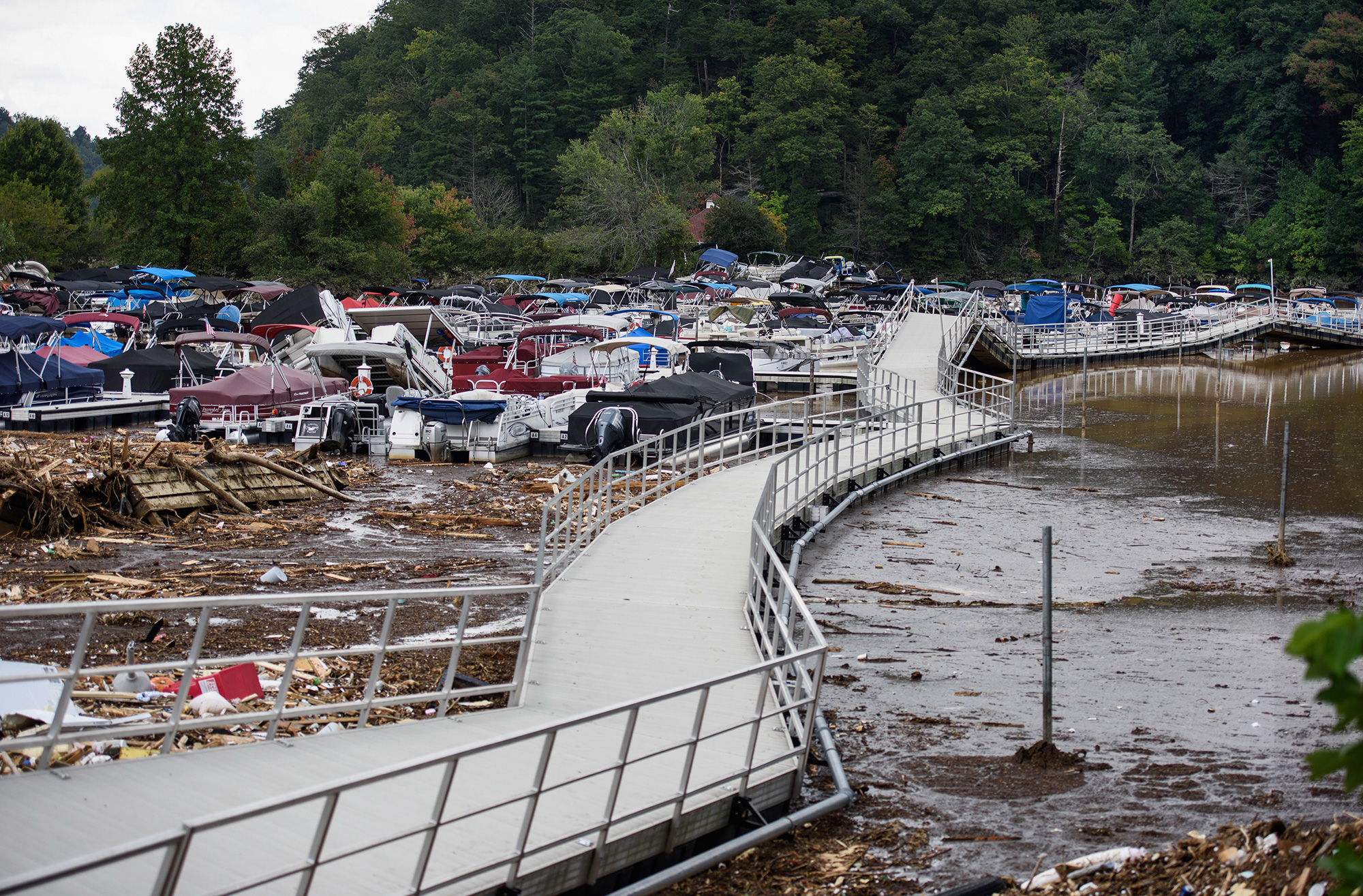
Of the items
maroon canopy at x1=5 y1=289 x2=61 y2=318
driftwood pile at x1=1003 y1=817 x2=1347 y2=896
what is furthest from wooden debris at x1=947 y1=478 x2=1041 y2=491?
maroon canopy at x1=5 y1=289 x2=61 y2=318

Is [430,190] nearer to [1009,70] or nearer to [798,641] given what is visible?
[1009,70]

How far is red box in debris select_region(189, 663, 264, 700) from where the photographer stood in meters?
9.95

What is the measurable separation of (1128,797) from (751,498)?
9528 millimetres

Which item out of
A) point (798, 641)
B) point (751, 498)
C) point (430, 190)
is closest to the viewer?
point (798, 641)

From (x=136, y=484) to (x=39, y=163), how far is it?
8036cm

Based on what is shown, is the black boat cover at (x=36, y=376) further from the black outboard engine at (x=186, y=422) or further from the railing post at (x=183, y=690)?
the railing post at (x=183, y=690)

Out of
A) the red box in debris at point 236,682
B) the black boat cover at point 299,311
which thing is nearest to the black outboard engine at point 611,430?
the red box in debris at point 236,682

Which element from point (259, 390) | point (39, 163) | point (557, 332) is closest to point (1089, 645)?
point (259, 390)

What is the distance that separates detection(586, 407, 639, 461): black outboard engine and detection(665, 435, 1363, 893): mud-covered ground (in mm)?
6151

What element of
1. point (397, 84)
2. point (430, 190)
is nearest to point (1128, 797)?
point (430, 190)

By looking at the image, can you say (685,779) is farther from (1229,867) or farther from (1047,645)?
(1047,645)

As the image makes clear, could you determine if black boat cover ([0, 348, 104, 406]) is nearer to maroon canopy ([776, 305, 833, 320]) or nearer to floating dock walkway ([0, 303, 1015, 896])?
floating dock walkway ([0, 303, 1015, 896])

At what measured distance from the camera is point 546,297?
58938mm

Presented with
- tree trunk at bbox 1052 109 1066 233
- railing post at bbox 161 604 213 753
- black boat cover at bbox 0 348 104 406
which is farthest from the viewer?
tree trunk at bbox 1052 109 1066 233
